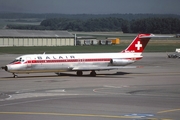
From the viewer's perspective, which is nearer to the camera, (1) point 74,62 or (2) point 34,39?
(1) point 74,62

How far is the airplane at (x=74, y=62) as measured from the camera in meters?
49.6

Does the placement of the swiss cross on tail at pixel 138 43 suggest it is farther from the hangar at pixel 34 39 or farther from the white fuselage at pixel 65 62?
the hangar at pixel 34 39

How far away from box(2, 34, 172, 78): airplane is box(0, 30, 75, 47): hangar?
234 feet

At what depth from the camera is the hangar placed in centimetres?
12300

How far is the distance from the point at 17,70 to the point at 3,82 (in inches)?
149

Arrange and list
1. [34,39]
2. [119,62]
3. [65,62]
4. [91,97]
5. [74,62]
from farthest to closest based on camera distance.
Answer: [34,39], [119,62], [74,62], [65,62], [91,97]

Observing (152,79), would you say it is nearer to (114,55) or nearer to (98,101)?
(114,55)

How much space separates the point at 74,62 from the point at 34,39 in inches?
2978

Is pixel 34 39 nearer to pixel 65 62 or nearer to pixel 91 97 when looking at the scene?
pixel 65 62

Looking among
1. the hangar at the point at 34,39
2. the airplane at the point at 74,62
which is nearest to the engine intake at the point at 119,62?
the airplane at the point at 74,62

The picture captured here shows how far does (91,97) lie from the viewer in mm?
34656

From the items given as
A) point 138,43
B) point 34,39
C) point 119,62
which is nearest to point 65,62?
point 119,62

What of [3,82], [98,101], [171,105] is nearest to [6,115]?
[98,101]

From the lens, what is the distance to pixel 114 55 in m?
53.8
